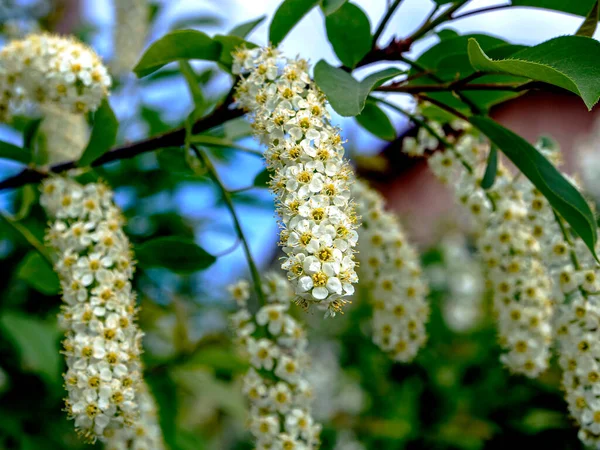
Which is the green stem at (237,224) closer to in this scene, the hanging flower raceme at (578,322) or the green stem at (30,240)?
the green stem at (30,240)

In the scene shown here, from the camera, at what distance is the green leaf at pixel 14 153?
4.41 ft

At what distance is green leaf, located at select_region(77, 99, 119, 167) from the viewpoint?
126cm

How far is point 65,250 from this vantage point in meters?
1.23

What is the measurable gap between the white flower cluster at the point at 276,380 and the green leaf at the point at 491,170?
450 millimetres

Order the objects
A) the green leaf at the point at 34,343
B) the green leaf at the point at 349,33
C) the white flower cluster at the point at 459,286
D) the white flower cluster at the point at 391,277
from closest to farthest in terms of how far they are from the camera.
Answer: the green leaf at the point at 349,33, the white flower cluster at the point at 391,277, the green leaf at the point at 34,343, the white flower cluster at the point at 459,286

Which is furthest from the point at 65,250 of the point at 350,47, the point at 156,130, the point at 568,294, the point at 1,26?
the point at 1,26

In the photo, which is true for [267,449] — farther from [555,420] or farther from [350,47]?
[555,420]

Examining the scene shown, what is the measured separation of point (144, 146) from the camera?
128 centimetres

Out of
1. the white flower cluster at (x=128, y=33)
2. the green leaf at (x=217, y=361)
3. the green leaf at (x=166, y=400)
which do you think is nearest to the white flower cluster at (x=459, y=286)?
the green leaf at (x=217, y=361)

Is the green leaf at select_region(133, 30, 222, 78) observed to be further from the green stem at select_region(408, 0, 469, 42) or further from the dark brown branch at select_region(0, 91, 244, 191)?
the green stem at select_region(408, 0, 469, 42)

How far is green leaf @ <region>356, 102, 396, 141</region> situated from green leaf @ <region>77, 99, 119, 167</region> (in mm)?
468

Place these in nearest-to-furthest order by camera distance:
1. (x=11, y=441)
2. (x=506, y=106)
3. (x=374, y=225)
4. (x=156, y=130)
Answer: (x=374, y=225) → (x=11, y=441) → (x=156, y=130) → (x=506, y=106)

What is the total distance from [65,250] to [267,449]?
0.52m

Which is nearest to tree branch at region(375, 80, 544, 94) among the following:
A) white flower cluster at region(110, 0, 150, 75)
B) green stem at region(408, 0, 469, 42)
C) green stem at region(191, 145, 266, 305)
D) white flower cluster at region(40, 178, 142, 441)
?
green stem at region(408, 0, 469, 42)
